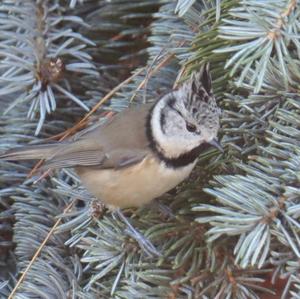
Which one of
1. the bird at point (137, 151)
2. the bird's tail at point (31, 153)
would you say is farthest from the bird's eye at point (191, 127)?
the bird's tail at point (31, 153)

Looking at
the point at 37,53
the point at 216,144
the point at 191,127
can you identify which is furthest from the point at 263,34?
the point at 37,53

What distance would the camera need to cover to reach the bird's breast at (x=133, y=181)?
51.7 inches

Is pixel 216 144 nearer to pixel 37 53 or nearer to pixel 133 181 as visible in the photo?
pixel 133 181

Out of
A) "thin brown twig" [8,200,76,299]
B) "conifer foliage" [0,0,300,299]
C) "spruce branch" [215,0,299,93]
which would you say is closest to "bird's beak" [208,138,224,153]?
"conifer foliage" [0,0,300,299]

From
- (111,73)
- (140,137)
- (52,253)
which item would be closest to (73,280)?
(52,253)

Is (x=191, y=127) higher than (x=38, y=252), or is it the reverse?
(x=191, y=127)

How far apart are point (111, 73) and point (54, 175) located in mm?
229

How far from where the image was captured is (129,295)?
111 cm

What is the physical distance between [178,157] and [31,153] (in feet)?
0.85

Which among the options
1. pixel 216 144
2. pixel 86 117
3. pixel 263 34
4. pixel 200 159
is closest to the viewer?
pixel 263 34

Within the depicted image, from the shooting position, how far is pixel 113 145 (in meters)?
1.47

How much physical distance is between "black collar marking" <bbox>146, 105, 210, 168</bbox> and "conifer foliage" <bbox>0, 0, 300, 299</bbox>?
45 mm

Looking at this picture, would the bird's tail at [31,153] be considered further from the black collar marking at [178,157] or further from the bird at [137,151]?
the black collar marking at [178,157]

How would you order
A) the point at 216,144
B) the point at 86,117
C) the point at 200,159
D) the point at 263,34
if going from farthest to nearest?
1. the point at 86,117
2. the point at 200,159
3. the point at 216,144
4. the point at 263,34
